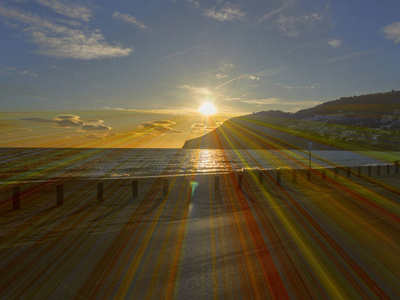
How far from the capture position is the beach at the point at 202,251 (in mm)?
4180

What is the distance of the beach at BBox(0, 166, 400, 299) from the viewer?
13.7 feet

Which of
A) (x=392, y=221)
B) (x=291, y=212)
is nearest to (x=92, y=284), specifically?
(x=291, y=212)

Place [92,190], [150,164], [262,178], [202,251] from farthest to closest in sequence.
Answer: [150,164]
[262,178]
[92,190]
[202,251]

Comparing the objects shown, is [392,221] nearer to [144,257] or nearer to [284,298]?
[284,298]

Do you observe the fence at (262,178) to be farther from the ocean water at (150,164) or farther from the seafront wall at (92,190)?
the ocean water at (150,164)

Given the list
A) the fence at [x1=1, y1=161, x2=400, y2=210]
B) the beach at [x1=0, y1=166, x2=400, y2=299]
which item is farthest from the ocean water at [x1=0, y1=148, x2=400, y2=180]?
the beach at [x1=0, y1=166, x2=400, y2=299]

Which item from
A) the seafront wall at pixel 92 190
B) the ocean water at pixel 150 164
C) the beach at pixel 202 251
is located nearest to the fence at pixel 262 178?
the seafront wall at pixel 92 190

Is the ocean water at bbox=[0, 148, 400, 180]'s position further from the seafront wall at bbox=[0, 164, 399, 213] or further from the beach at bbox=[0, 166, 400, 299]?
the beach at bbox=[0, 166, 400, 299]

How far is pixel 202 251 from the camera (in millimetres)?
5684

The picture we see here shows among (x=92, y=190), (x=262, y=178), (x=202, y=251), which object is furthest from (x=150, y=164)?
(x=202, y=251)

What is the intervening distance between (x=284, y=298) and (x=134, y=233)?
16.1 ft

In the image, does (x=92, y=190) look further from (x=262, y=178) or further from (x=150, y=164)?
(x=150, y=164)

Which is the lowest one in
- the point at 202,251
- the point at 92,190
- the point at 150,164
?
the point at 150,164

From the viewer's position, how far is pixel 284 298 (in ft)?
12.8
